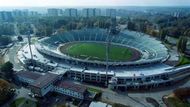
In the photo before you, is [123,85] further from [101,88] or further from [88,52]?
[88,52]

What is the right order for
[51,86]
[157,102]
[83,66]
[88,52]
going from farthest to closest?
[88,52]
[83,66]
[51,86]
[157,102]

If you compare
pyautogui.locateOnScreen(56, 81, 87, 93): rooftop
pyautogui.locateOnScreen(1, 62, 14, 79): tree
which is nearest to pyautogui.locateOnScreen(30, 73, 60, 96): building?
pyautogui.locateOnScreen(56, 81, 87, 93): rooftop

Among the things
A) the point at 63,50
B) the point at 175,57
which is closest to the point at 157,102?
the point at 175,57

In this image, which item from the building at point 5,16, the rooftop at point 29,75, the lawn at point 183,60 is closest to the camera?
the rooftop at point 29,75

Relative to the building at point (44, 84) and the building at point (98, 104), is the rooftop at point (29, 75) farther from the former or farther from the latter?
the building at point (98, 104)

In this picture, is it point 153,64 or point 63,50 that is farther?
point 63,50

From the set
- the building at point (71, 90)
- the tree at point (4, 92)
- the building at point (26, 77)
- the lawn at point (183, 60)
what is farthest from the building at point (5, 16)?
the lawn at point (183, 60)

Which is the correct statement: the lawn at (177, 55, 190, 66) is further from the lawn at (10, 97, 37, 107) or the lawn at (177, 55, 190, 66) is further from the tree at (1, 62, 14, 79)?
the tree at (1, 62, 14, 79)
